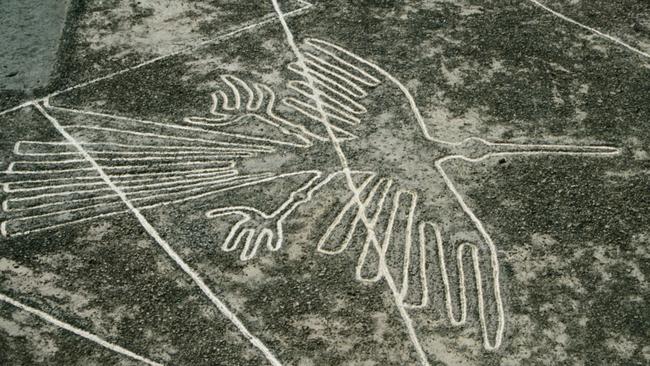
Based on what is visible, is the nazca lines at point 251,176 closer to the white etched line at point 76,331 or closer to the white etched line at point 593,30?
the white etched line at point 76,331

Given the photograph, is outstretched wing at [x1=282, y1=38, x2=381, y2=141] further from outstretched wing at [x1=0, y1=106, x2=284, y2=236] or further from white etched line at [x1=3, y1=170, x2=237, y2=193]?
white etched line at [x1=3, y1=170, x2=237, y2=193]

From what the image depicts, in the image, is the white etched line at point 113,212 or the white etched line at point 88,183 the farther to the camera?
the white etched line at point 88,183

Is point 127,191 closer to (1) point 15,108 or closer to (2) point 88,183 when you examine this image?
(2) point 88,183

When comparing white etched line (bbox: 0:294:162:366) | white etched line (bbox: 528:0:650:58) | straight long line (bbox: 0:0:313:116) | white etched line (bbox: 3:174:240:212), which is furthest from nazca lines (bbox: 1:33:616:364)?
white etched line (bbox: 528:0:650:58)

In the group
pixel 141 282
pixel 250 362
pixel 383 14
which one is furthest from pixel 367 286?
pixel 383 14

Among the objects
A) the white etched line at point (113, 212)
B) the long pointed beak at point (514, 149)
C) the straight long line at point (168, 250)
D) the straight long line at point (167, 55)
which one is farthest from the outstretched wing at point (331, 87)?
the straight long line at point (168, 250)

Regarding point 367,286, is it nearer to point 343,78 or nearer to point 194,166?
point 194,166
